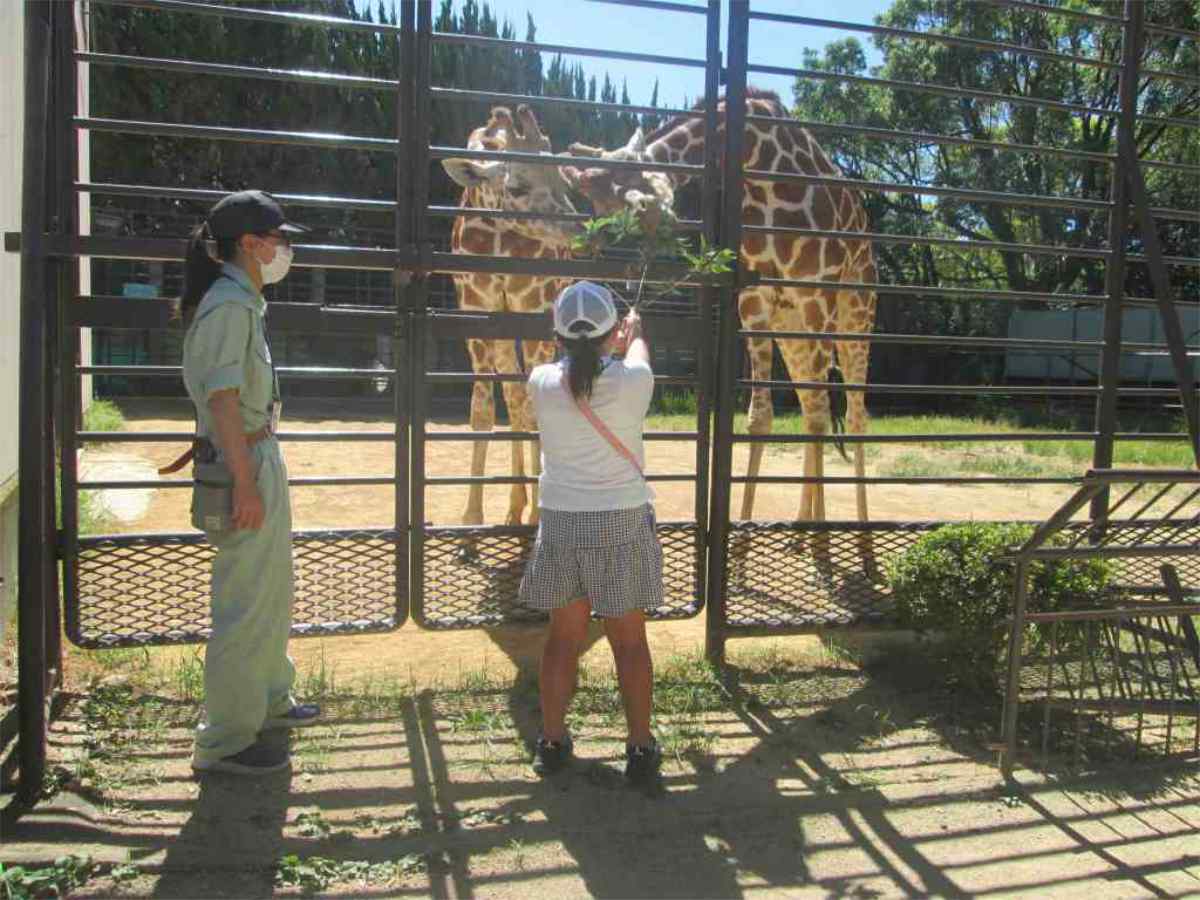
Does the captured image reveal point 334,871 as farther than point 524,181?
No

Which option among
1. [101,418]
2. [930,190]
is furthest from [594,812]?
[101,418]

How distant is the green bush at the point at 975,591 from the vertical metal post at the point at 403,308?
2051 mm

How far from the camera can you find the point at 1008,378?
2066 centimetres

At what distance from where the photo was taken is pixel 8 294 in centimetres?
467

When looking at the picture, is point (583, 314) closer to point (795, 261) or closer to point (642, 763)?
point (642, 763)

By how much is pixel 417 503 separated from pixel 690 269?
4.75 ft

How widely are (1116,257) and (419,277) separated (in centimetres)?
333

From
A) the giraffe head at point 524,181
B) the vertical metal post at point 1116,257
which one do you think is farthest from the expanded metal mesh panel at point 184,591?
the vertical metal post at point 1116,257

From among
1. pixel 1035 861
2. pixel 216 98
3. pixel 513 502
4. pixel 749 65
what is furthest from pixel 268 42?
pixel 1035 861

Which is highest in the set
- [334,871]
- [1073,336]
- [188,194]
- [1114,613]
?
[1073,336]

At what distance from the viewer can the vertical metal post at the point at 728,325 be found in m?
4.35

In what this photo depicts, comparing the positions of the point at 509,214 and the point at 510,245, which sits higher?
the point at 510,245

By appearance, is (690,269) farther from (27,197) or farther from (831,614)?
(27,197)

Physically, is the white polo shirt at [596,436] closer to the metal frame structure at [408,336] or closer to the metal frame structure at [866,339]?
the metal frame structure at [408,336]
